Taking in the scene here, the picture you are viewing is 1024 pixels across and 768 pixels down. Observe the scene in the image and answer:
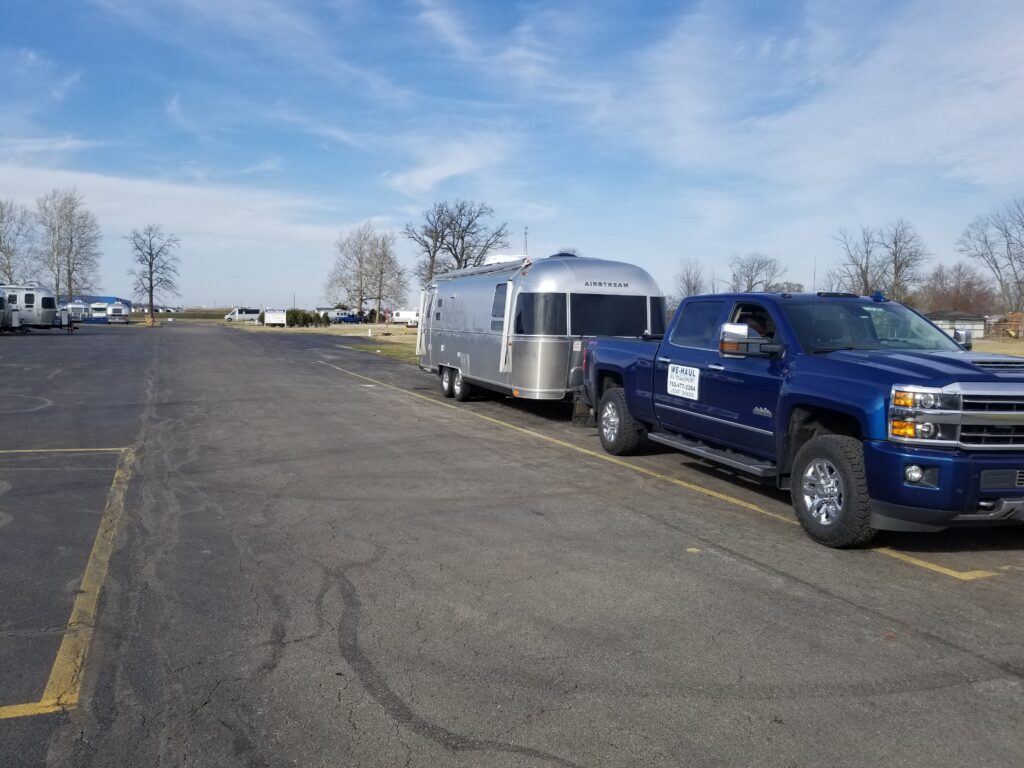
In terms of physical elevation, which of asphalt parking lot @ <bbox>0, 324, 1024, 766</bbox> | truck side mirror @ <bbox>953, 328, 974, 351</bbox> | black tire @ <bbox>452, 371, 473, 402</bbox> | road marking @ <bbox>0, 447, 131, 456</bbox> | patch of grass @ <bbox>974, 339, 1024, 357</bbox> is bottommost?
road marking @ <bbox>0, 447, 131, 456</bbox>

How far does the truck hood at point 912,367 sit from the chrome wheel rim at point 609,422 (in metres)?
3.85

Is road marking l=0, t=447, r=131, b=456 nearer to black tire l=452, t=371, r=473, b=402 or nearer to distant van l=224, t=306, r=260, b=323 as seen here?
black tire l=452, t=371, r=473, b=402

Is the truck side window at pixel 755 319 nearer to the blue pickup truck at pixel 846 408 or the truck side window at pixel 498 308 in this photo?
the blue pickup truck at pixel 846 408

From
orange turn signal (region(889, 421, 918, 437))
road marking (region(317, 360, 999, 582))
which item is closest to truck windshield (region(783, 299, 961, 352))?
orange turn signal (region(889, 421, 918, 437))

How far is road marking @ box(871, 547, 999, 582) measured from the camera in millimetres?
5953

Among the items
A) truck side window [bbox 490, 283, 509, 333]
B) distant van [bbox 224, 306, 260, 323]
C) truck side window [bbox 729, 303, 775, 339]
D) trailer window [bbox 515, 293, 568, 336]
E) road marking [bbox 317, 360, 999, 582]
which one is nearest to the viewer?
road marking [bbox 317, 360, 999, 582]

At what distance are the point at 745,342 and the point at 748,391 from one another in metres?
0.59

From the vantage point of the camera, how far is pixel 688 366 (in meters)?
9.00

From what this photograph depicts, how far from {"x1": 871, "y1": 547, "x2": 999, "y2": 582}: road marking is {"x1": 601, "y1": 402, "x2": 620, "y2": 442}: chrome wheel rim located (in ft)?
15.0

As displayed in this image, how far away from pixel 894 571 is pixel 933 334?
2.83 meters

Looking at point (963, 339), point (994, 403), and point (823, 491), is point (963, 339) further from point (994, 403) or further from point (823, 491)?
point (823, 491)

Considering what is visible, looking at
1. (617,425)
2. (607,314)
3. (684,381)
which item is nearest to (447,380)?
(607,314)

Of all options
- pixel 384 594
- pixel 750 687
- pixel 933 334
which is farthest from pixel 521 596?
pixel 933 334

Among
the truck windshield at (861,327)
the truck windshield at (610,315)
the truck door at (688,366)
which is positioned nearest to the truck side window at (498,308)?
the truck windshield at (610,315)
